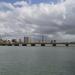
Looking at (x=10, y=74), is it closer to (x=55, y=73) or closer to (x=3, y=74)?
(x=3, y=74)

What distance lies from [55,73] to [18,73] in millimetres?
5946

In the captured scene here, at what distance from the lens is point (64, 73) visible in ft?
138

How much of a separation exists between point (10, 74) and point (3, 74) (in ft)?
3.72

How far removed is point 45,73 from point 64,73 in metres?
3.36

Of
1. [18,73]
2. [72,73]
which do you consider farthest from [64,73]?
[18,73]

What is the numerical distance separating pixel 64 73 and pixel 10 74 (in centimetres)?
890

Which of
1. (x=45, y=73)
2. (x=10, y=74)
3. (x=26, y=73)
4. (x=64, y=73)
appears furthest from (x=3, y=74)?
(x=64, y=73)

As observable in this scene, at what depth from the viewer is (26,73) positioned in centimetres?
4116

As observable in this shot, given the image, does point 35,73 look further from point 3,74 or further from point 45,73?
point 3,74

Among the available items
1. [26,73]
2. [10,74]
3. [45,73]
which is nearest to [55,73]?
[45,73]

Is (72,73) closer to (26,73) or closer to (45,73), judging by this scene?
(45,73)

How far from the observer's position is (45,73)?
134ft

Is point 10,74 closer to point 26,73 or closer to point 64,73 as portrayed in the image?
point 26,73

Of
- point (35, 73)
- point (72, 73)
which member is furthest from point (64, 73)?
point (35, 73)
